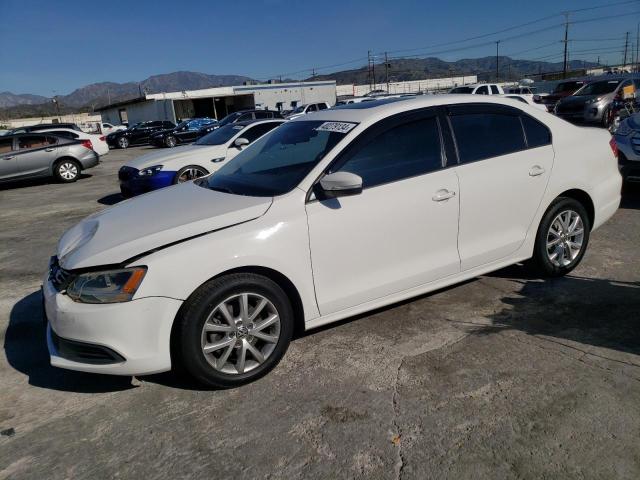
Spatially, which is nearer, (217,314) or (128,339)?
(128,339)

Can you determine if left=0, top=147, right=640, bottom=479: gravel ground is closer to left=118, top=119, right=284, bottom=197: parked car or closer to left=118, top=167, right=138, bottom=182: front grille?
left=118, top=119, right=284, bottom=197: parked car

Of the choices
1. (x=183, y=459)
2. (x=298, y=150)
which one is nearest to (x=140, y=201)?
(x=298, y=150)

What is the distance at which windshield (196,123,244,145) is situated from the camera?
30.7 ft

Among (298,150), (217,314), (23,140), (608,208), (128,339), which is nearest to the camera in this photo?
(128,339)

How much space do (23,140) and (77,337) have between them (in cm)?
1338

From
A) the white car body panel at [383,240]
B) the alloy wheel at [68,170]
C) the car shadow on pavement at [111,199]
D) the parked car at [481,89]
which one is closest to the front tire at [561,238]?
the white car body panel at [383,240]

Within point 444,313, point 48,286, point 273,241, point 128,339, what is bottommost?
point 444,313

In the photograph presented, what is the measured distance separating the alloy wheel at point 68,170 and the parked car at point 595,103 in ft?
53.8

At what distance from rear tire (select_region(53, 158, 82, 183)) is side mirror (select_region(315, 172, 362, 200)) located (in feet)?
43.7

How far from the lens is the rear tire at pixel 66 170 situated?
14.1 m

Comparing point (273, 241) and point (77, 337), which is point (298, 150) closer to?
point (273, 241)

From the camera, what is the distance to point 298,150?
380cm

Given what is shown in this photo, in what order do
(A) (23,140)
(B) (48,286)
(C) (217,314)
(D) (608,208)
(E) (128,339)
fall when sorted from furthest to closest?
(A) (23,140), (D) (608,208), (B) (48,286), (C) (217,314), (E) (128,339)

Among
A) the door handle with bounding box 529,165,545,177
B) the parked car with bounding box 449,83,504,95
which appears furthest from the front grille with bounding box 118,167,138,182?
the parked car with bounding box 449,83,504,95
